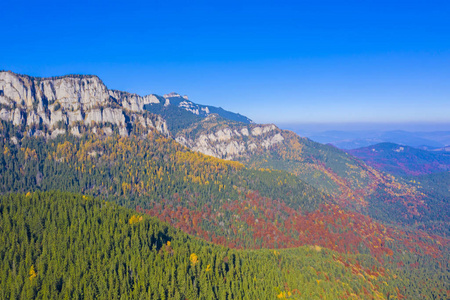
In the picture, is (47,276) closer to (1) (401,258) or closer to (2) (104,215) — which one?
(2) (104,215)

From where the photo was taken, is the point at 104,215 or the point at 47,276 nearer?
the point at 47,276

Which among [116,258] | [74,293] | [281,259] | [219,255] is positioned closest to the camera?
[74,293]

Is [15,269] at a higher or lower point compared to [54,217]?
lower

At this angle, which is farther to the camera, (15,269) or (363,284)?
(363,284)

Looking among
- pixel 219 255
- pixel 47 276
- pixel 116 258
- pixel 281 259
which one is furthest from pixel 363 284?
pixel 47 276

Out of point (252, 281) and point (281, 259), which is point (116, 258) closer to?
point (252, 281)

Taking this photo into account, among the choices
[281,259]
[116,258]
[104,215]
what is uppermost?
[104,215]

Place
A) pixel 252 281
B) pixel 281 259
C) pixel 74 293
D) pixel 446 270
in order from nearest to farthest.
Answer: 1. pixel 74 293
2. pixel 252 281
3. pixel 281 259
4. pixel 446 270

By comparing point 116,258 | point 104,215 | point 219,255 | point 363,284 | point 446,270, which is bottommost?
point 446,270

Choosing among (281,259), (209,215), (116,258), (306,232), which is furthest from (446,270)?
(116,258)
